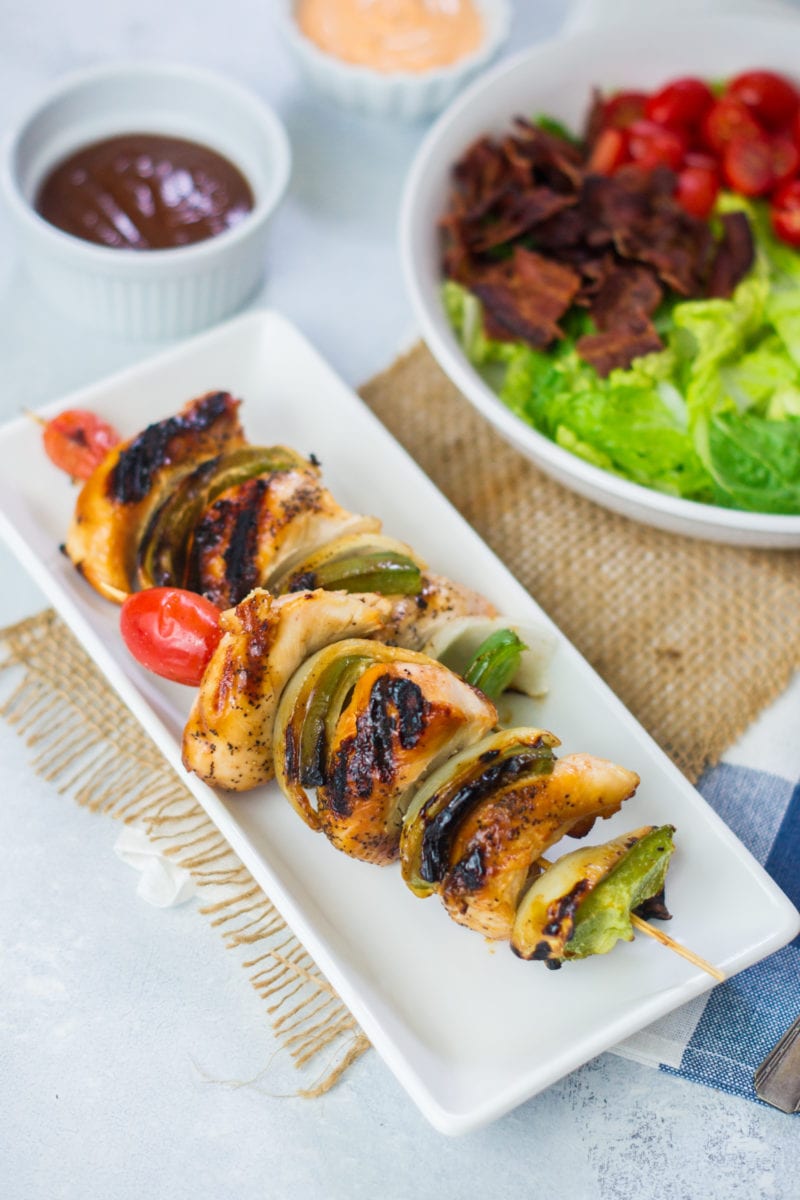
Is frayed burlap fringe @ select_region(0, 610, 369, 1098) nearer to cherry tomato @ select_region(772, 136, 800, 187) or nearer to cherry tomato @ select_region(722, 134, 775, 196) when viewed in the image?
cherry tomato @ select_region(722, 134, 775, 196)

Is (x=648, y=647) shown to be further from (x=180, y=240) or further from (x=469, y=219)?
(x=180, y=240)

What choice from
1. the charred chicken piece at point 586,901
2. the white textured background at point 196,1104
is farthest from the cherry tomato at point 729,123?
the white textured background at point 196,1104

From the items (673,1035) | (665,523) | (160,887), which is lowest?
(673,1035)

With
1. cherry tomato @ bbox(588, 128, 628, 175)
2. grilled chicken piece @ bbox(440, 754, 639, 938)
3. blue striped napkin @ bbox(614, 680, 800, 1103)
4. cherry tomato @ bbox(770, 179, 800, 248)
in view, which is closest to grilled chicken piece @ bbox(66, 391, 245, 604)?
grilled chicken piece @ bbox(440, 754, 639, 938)

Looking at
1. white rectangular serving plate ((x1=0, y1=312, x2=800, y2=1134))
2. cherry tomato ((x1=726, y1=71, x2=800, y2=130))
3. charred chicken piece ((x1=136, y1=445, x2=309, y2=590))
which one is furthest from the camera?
cherry tomato ((x1=726, y1=71, x2=800, y2=130))

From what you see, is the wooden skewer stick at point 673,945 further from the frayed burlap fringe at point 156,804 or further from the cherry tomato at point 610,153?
the cherry tomato at point 610,153

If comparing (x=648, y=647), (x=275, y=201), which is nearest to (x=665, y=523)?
(x=648, y=647)
